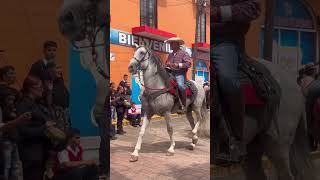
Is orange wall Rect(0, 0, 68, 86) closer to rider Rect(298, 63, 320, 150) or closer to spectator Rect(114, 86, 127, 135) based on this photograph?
rider Rect(298, 63, 320, 150)

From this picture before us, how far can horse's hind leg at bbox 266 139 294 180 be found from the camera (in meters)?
3.02

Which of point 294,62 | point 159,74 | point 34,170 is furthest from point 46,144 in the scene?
point 159,74

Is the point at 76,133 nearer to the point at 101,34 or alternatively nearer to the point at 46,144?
the point at 46,144

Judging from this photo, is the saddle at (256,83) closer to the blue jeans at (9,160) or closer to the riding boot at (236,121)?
the riding boot at (236,121)

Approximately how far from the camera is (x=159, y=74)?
19.2 ft

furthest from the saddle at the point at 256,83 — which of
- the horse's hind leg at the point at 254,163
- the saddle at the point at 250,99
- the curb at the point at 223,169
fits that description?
the curb at the point at 223,169

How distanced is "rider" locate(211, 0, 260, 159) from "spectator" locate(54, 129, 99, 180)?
38.4 inches

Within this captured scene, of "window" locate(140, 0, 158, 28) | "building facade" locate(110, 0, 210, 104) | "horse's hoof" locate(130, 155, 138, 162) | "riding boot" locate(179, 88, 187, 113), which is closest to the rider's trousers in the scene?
"horse's hoof" locate(130, 155, 138, 162)

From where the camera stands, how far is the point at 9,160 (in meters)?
2.12

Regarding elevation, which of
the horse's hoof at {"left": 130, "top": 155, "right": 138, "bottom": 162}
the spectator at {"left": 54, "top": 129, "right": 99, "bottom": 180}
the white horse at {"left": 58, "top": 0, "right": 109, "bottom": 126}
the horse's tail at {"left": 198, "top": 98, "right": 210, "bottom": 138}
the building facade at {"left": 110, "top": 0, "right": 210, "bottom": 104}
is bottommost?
the horse's hoof at {"left": 130, "top": 155, "right": 138, "bottom": 162}

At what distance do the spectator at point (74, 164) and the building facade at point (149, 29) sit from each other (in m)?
6.68

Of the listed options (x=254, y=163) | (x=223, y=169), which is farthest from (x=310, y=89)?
(x=223, y=169)

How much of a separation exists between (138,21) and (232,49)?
27.6 feet

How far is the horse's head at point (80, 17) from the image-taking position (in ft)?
7.23
